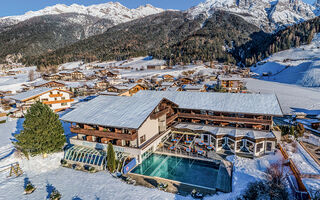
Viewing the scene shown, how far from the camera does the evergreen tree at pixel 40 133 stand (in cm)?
2272

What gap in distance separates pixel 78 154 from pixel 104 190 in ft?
27.2

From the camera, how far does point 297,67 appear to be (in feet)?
379

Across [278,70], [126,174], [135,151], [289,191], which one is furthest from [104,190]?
[278,70]

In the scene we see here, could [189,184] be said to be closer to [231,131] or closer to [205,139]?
[205,139]

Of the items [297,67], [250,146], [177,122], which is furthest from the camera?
[297,67]

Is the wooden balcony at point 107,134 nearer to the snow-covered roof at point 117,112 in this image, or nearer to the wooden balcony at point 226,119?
the snow-covered roof at point 117,112

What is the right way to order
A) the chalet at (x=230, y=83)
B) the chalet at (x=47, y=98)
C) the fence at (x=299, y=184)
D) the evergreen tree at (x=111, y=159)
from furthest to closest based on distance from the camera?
the chalet at (x=230, y=83) < the chalet at (x=47, y=98) < the evergreen tree at (x=111, y=159) < the fence at (x=299, y=184)

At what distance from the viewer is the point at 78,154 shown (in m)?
25.0

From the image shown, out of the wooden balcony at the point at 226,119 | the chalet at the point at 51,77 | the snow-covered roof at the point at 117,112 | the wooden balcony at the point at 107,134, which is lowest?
the wooden balcony at the point at 107,134

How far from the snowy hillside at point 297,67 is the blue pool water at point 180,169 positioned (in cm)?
9409

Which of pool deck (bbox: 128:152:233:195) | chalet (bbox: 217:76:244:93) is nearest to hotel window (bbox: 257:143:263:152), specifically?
pool deck (bbox: 128:152:233:195)

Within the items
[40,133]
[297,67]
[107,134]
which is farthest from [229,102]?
[297,67]

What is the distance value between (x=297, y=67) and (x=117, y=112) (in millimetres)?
130655

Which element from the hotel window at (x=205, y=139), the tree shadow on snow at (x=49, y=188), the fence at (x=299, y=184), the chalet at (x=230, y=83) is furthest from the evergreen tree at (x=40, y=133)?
the chalet at (x=230, y=83)
